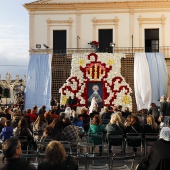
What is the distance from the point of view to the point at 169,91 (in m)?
24.4

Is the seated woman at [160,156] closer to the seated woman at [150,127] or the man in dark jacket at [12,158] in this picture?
the man in dark jacket at [12,158]

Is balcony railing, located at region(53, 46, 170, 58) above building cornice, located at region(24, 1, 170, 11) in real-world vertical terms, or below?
below

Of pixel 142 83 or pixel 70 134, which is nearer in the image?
pixel 70 134

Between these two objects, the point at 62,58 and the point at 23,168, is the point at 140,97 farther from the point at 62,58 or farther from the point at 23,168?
the point at 23,168

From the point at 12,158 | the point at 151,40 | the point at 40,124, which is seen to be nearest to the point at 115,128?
the point at 40,124

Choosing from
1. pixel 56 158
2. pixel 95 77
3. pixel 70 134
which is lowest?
pixel 70 134

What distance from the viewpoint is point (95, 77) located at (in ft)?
76.5

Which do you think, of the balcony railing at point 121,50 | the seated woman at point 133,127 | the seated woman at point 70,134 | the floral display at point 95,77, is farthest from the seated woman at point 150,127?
the balcony railing at point 121,50

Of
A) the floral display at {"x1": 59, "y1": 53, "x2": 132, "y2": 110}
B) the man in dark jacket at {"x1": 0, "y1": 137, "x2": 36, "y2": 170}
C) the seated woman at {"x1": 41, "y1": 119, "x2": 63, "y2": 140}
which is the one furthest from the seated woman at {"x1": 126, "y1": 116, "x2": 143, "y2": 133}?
the floral display at {"x1": 59, "y1": 53, "x2": 132, "y2": 110}

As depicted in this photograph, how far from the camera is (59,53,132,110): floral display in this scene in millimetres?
23172

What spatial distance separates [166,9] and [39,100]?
1052 cm

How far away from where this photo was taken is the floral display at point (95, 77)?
76.0ft

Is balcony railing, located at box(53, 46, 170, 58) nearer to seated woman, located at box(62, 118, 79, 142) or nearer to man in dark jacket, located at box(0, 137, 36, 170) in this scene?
seated woman, located at box(62, 118, 79, 142)

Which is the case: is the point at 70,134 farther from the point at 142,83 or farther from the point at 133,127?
the point at 142,83
